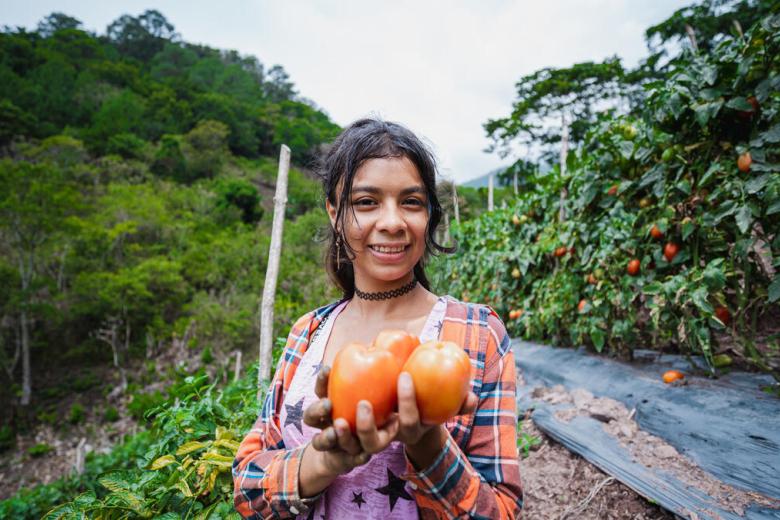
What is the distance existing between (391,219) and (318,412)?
0.50 m

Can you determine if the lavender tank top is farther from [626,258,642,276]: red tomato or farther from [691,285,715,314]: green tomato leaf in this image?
[626,258,642,276]: red tomato

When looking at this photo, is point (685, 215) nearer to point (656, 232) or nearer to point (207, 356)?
point (656, 232)

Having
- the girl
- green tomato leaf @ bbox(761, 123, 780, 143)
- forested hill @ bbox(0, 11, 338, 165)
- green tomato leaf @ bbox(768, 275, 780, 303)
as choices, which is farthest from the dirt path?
forested hill @ bbox(0, 11, 338, 165)

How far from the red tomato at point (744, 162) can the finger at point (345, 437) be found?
2490mm

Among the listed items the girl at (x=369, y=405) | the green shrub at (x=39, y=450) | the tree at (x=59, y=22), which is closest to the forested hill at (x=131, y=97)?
the tree at (x=59, y=22)

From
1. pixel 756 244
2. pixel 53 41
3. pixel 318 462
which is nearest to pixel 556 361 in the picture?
pixel 756 244

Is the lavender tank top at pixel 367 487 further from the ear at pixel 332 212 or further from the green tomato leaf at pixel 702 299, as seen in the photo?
the green tomato leaf at pixel 702 299

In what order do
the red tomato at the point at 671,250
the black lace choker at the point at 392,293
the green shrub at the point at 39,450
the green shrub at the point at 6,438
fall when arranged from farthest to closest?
1. the green shrub at the point at 6,438
2. the green shrub at the point at 39,450
3. the red tomato at the point at 671,250
4. the black lace choker at the point at 392,293

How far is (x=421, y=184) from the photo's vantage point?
1078 mm

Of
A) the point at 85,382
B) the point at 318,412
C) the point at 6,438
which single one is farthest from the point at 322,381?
the point at 85,382

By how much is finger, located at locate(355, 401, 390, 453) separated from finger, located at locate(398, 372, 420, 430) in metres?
0.05

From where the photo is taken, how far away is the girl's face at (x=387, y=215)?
3.37ft

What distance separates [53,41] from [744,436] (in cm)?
5941

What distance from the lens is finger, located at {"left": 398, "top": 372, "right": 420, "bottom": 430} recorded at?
66cm
